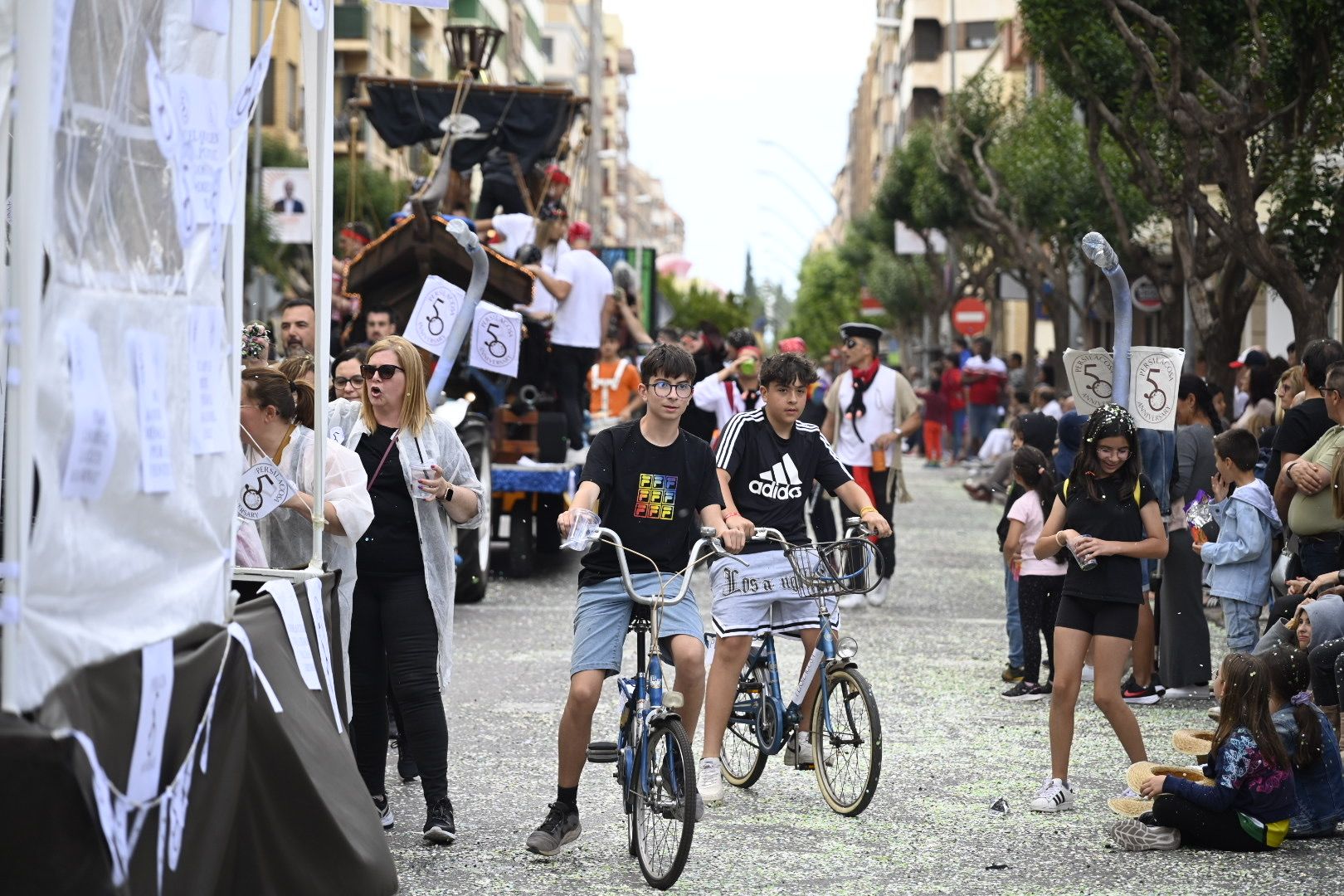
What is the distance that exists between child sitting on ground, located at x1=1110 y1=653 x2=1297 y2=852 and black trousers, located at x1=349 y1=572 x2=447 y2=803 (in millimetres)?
2518

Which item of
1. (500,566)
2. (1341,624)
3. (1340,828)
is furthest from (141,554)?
(500,566)

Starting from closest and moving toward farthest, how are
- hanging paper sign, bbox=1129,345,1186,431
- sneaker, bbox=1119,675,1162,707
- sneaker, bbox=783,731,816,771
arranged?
sneaker, bbox=783,731,816,771
hanging paper sign, bbox=1129,345,1186,431
sneaker, bbox=1119,675,1162,707

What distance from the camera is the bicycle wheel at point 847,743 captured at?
7.30 m

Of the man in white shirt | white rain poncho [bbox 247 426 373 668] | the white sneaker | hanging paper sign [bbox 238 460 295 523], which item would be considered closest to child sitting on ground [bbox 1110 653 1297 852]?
the white sneaker

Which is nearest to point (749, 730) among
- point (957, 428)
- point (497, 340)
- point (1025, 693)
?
point (1025, 693)

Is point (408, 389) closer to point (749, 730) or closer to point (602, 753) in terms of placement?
point (602, 753)

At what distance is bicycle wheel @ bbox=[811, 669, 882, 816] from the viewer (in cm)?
730

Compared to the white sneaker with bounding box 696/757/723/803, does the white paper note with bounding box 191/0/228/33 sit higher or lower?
higher

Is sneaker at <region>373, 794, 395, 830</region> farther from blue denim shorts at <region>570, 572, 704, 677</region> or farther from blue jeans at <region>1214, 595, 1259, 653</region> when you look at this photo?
blue jeans at <region>1214, 595, 1259, 653</region>

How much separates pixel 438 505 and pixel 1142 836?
2.82m

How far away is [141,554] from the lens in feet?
14.3

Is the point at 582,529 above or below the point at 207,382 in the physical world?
below

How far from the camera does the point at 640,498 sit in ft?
22.5

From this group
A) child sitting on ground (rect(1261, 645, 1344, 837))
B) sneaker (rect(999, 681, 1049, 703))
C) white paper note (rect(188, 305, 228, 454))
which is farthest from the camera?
sneaker (rect(999, 681, 1049, 703))
